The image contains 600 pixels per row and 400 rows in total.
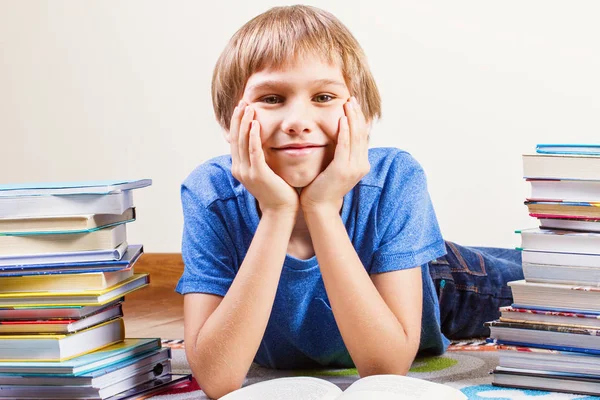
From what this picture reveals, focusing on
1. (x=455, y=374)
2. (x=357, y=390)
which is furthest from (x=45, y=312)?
(x=455, y=374)

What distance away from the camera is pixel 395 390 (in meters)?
0.98

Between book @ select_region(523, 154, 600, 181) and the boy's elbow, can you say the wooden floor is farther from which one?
book @ select_region(523, 154, 600, 181)

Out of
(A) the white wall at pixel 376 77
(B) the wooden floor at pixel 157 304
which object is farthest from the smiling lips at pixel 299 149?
(A) the white wall at pixel 376 77

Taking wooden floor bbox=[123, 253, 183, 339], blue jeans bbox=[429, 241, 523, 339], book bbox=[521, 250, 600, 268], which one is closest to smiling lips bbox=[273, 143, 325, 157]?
book bbox=[521, 250, 600, 268]

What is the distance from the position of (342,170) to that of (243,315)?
0.23 metres

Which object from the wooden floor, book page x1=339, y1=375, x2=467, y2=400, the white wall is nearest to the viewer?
book page x1=339, y1=375, x2=467, y2=400

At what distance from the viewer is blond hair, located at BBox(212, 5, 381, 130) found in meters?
1.21

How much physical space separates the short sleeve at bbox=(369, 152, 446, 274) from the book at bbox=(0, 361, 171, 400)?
1.24ft

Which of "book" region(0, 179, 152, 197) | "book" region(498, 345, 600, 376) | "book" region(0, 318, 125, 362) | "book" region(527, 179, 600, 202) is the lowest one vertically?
"book" region(498, 345, 600, 376)

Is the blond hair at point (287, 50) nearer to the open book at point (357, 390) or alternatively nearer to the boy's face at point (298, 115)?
the boy's face at point (298, 115)

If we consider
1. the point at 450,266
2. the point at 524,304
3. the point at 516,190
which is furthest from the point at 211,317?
the point at 516,190

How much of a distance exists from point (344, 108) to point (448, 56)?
4.14 feet

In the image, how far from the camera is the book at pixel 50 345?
117cm

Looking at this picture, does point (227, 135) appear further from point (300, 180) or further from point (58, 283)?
point (58, 283)
